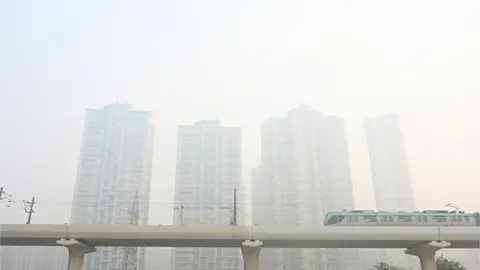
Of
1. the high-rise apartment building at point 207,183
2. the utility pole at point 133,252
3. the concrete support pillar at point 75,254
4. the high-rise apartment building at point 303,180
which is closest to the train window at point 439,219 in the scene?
the high-rise apartment building at point 303,180

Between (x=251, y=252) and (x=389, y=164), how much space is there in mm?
17525

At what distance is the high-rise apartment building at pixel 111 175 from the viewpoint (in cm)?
3291

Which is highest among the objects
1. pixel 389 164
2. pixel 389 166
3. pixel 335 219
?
pixel 389 164

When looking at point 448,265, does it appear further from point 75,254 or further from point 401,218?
point 75,254

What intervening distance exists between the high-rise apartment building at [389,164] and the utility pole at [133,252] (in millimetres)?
20145

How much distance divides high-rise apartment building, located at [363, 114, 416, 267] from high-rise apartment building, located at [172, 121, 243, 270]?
1189 centimetres

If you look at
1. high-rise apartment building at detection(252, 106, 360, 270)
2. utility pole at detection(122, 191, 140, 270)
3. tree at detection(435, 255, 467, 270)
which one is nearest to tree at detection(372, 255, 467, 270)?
tree at detection(435, 255, 467, 270)

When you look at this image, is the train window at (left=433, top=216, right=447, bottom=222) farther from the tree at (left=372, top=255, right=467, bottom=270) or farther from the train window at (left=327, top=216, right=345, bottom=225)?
the tree at (left=372, top=255, right=467, bottom=270)

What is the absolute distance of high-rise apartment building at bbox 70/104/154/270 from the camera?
3291 cm

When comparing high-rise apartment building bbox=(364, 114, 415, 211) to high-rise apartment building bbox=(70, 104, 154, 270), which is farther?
high-rise apartment building bbox=(364, 114, 415, 211)

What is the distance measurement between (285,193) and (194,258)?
9.42m

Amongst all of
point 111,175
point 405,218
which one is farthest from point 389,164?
point 111,175

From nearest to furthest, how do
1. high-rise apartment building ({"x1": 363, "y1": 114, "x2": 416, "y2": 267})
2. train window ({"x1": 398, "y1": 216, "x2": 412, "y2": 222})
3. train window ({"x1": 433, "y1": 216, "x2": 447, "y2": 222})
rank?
train window ({"x1": 398, "y1": 216, "x2": 412, "y2": 222}), train window ({"x1": 433, "y1": 216, "x2": 447, "y2": 222}), high-rise apartment building ({"x1": 363, "y1": 114, "x2": 416, "y2": 267})

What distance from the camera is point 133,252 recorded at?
3175 cm
